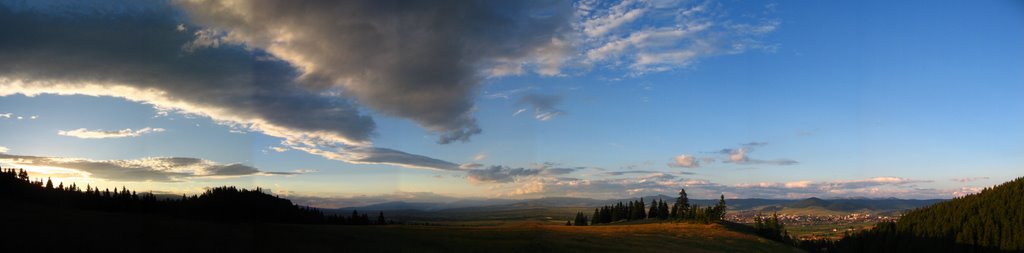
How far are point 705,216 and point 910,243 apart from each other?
11516cm

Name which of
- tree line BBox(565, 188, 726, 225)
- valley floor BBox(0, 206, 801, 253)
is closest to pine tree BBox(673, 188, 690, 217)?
tree line BBox(565, 188, 726, 225)

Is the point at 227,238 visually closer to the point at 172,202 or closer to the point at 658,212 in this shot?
the point at 172,202

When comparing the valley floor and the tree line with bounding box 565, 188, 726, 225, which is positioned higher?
the valley floor

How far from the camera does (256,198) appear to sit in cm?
9419

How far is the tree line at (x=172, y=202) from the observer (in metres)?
74.8

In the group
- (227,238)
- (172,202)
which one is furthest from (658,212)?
(227,238)

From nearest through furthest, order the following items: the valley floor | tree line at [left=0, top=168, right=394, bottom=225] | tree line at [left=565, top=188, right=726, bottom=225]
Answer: the valley floor, tree line at [left=0, top=168, right=394, bottom=225], tree line at [left=565, top=188, right=726, bottom=225]

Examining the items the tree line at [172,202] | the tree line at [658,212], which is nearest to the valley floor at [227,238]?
the tree line at [172,202]

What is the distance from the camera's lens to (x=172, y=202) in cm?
9506

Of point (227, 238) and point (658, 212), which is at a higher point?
point (227, 238)

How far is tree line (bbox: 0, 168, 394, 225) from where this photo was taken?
74.8 metres

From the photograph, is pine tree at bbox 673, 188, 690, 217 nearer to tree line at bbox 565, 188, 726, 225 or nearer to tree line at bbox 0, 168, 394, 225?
tree line at bbox 565, 188, 726, 225

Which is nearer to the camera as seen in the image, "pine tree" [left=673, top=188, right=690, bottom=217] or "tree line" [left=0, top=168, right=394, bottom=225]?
"tree line" [left=0, top=168, right=394, bottom=225]

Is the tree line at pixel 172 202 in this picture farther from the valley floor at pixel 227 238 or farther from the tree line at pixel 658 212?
the tree line at pixel 658 212
